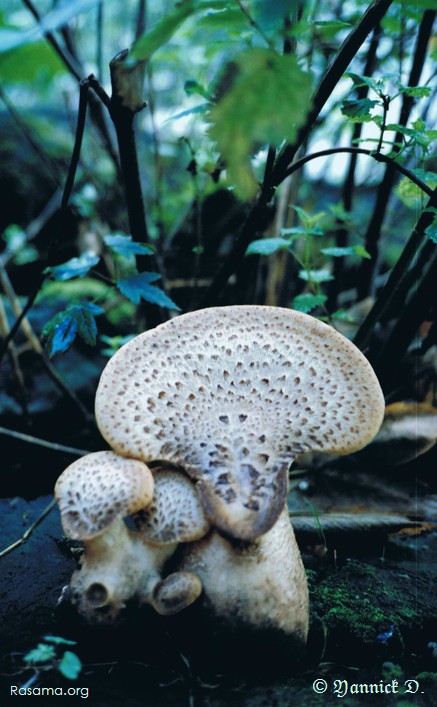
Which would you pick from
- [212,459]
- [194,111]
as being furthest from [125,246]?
[212,459]

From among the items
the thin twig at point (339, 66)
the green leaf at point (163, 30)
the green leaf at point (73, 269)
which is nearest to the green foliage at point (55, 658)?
the green leaf at point (73, 269)

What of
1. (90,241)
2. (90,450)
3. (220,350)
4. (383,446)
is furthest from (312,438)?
(90,241)

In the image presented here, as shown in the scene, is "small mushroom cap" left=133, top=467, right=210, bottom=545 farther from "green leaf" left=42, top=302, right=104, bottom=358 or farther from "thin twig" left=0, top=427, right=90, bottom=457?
"thin twig" left=0, top=427, right=90, bottom=457

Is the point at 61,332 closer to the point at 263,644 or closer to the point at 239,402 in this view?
the point at 239,402

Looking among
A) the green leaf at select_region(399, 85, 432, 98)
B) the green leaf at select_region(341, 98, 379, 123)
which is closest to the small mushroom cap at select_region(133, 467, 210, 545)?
the green leaf at select_region(341, 98, 379, 123)

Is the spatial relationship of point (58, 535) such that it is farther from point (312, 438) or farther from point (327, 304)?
point (327, 304)

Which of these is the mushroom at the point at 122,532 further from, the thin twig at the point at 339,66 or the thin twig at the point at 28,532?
the thin twig at the point at 339,66

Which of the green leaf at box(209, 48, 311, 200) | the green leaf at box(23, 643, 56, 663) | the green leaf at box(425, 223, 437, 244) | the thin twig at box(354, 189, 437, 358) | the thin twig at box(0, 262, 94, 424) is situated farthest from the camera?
the thin twig at box(0, 262, 94, 424)
